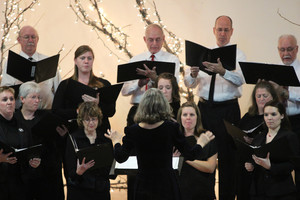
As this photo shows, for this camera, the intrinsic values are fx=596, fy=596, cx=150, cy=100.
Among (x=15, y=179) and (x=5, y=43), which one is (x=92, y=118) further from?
(x=5, y=43)

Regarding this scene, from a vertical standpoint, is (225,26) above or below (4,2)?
below

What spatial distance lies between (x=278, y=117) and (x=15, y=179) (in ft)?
7.87

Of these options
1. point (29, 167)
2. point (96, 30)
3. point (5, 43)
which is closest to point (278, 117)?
point (29, 167)

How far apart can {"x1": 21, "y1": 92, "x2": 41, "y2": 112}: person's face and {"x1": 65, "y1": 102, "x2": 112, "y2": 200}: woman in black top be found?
20.1 inches

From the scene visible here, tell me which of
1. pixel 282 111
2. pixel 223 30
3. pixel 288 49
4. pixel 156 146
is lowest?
pixel 156 146

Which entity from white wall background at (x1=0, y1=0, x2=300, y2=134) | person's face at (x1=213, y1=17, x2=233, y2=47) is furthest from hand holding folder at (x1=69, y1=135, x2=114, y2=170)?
white wall background at (x1=0, y1=0, x2=300, y2=134)

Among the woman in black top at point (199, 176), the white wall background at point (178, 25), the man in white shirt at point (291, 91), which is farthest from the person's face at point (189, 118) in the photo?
the white wall background at point (178, 25)

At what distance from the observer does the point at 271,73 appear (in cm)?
561

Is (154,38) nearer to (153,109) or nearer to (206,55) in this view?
(206,55)

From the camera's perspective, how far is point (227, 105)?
20.0 feet

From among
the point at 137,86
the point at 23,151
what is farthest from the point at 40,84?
the point at 23,151

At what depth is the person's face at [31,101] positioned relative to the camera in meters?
5.61

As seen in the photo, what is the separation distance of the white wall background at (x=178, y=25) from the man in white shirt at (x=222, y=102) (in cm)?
129

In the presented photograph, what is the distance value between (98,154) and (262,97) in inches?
67.4
